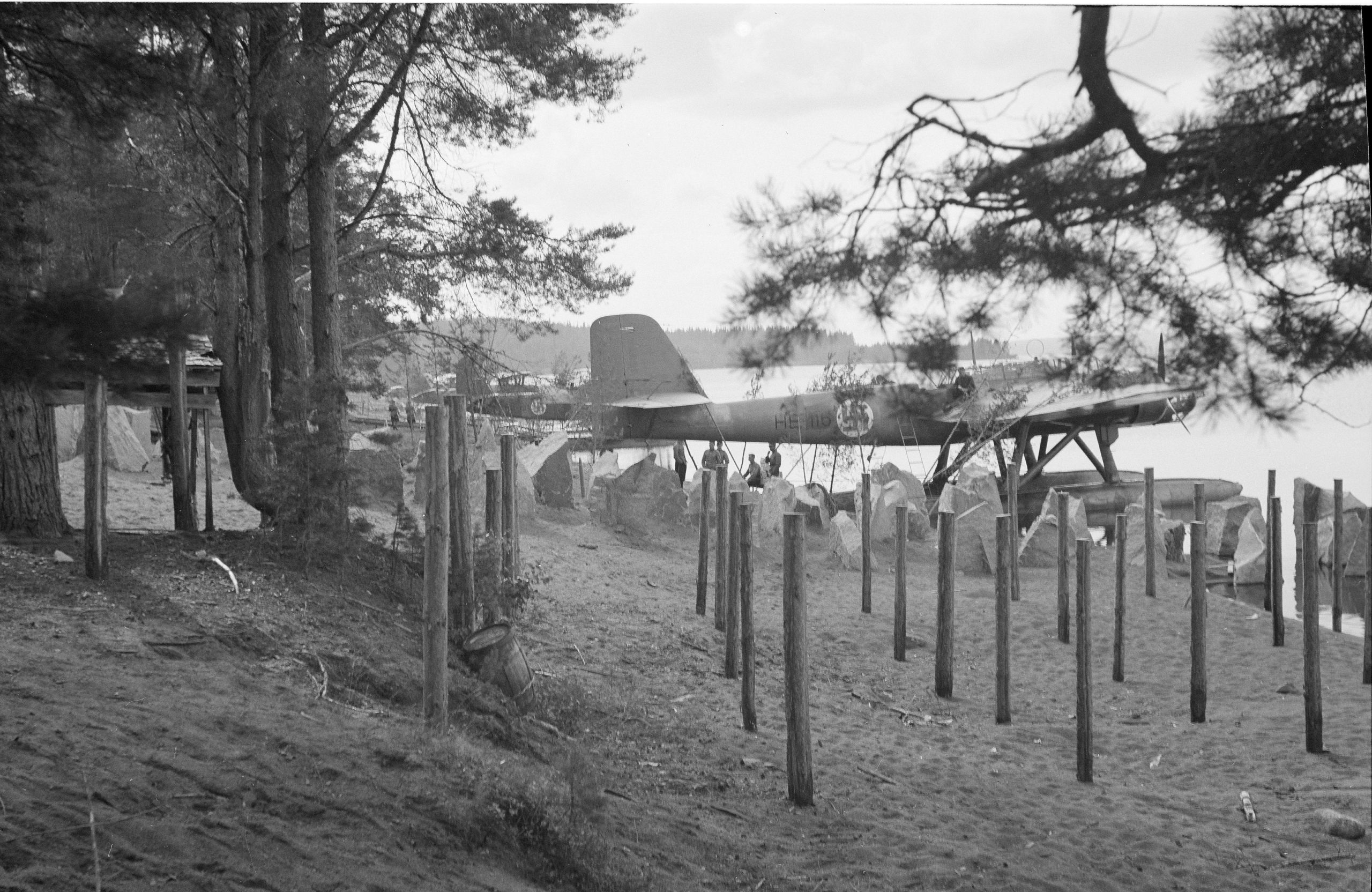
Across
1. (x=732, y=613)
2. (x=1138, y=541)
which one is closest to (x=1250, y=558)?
(x=1138, y=541)

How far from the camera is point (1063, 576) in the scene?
860cm

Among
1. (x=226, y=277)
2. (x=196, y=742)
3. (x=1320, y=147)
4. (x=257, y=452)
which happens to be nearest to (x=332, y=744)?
(x=196, y=742)

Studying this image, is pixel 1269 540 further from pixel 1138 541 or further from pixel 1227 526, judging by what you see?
pixel 1227 526

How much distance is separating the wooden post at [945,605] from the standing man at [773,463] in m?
8.68

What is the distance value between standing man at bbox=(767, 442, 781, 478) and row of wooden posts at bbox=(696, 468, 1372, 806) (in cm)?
577

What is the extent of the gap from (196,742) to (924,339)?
285 cm

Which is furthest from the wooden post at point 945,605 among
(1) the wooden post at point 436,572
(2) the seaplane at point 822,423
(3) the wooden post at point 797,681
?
(1) the wooden post at point 436,572

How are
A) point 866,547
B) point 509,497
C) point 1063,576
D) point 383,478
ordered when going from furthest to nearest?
point 383,478, point 866,547, point 1063,576, point 509,497

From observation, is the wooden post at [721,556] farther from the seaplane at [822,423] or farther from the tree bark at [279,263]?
the tree bark at [279,263]

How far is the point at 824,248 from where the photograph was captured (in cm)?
344

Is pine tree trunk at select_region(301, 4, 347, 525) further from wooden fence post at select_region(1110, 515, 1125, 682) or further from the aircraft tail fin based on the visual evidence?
wooden fence post at select_region(1110, 515, 1125, 682)

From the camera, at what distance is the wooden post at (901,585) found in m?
8.02

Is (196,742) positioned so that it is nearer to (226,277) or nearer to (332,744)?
(332,744)

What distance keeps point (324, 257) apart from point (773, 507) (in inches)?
261
